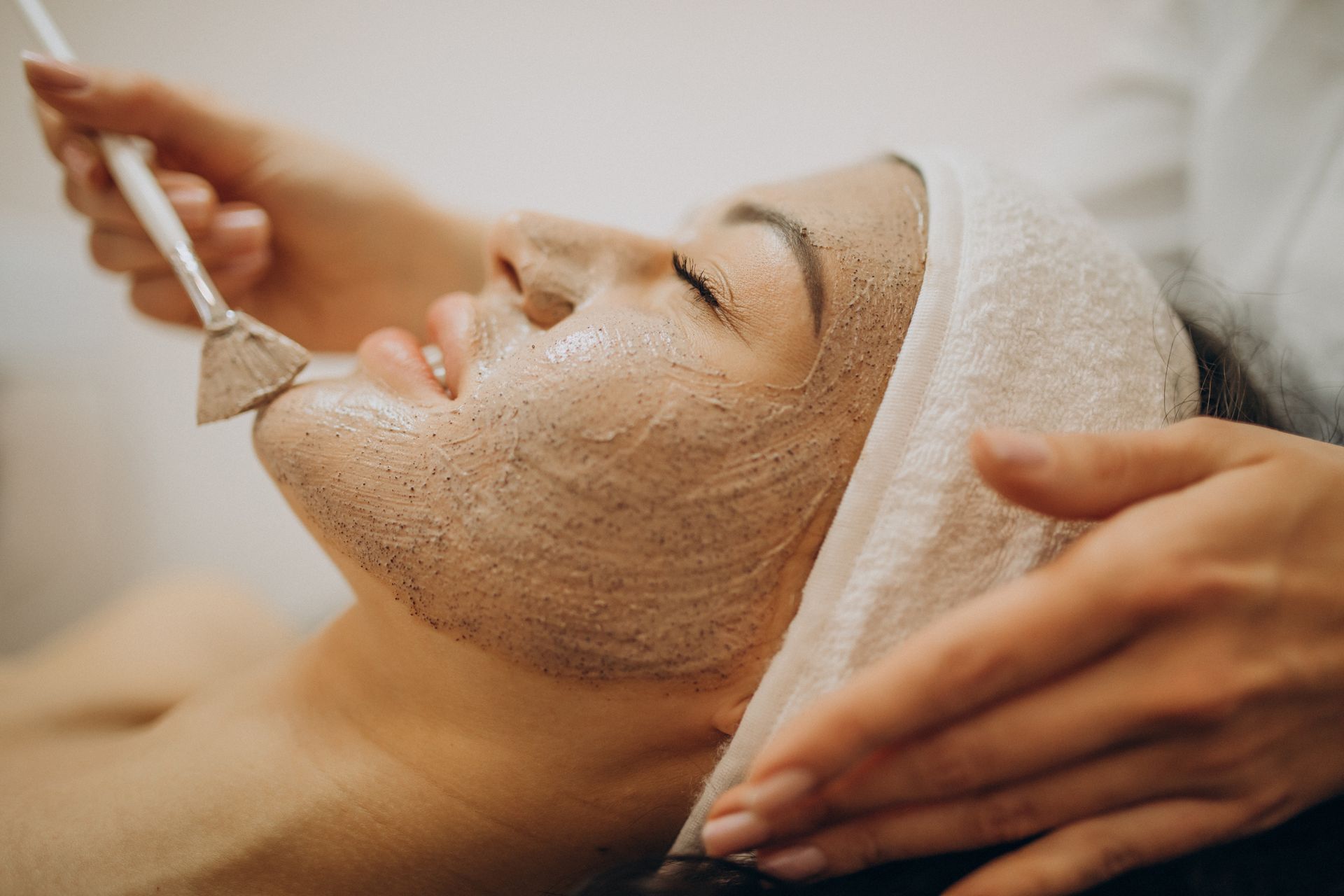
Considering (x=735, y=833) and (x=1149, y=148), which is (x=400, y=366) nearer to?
(x=735, y=833)

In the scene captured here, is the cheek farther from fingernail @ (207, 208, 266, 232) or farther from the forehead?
fingernail @ (207, 208, 266, 232)

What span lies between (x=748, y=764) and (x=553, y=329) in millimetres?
363

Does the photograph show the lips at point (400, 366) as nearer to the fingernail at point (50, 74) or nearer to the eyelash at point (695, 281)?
the eyelash at point (695, 281)

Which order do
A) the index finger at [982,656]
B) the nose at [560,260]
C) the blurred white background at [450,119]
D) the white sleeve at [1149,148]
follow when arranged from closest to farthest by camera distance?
the index finger at [982,656], the nose at [560,260], the white sleeve at [1149,148], the blurred white background at [450,119]

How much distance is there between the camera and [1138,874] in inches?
19.0

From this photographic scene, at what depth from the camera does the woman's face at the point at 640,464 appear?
0.51 metres

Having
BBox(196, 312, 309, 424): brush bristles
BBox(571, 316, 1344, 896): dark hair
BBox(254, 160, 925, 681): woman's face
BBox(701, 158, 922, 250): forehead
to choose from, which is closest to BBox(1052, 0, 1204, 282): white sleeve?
BBox(701, 158, 922, 250): forehead

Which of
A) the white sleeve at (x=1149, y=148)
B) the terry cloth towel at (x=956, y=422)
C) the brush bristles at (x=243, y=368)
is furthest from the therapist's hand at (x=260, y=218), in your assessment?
the white sleeve at (x=1149, y=148)

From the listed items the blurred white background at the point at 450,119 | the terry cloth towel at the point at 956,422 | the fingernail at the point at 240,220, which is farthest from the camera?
the blurred white background at the point at 450,119

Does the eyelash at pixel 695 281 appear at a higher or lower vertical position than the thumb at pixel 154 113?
lower

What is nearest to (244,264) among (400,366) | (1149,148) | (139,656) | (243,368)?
(243,368)

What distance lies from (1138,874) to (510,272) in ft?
2.20

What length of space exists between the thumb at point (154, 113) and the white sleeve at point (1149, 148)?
3.81ft

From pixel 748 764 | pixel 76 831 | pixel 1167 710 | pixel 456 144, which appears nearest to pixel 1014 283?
pixel 1167 710
